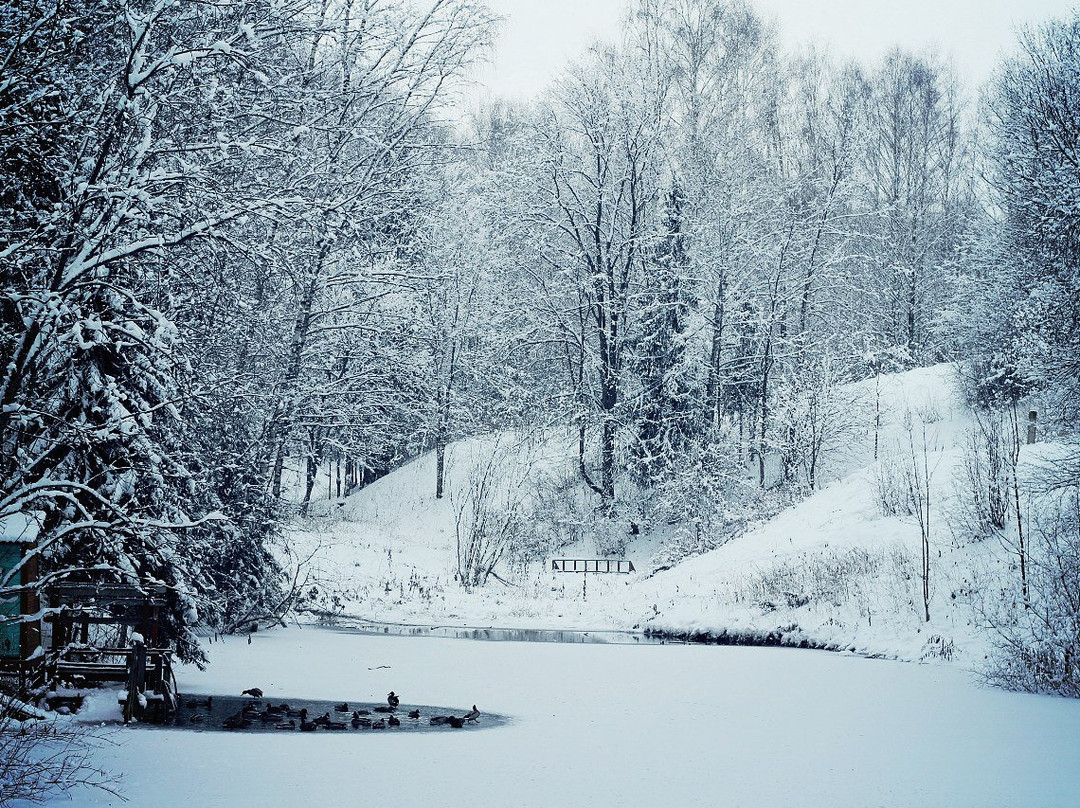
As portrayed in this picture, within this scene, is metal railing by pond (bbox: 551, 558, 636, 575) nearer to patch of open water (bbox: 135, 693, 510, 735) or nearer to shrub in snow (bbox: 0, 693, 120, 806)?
patch of open water (bbox: 135, 693, 510, 735)

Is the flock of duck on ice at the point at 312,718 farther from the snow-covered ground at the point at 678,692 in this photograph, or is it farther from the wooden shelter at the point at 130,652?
the wooden shelter at the point at 130,652

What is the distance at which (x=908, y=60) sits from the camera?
4134 cm

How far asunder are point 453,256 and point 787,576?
2122cm

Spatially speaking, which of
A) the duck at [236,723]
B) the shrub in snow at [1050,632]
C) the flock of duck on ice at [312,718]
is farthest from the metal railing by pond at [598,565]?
the duck at [236,723]

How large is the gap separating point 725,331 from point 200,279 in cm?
2406

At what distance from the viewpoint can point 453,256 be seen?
37.2 meters

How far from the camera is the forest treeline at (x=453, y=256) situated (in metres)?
7.23

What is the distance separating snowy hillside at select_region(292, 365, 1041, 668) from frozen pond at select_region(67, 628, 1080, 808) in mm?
2253

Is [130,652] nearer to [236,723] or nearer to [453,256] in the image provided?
[236,723]

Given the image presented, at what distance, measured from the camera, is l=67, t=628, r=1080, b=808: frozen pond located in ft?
23.5

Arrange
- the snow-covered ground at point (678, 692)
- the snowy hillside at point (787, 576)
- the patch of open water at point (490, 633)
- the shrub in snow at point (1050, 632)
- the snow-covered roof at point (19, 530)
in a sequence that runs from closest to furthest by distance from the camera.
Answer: the snow-covered ground at point (678, 692), the snow-covered roof at point (19, 530), the shrub in snow at point (1050, 632), the snowy hillside at point (787, 576), the patch of open water at point (490, 633)

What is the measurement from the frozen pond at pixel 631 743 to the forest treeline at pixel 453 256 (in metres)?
1.43

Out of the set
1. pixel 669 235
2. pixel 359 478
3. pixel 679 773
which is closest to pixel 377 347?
pixel 679 773

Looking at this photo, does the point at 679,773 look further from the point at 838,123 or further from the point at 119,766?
the point at 838,123
